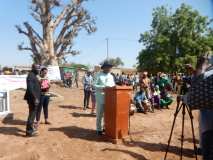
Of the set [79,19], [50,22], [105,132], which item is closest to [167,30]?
[79,19]

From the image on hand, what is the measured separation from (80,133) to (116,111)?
1.55 metres

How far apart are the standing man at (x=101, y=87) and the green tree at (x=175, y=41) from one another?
35322mm

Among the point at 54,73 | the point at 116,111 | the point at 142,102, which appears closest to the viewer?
the point at 116,111

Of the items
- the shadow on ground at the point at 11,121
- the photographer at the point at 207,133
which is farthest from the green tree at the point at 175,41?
the photographer at the point at 207,133

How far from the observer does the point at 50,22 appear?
35.5m

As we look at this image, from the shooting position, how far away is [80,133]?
29.5ft

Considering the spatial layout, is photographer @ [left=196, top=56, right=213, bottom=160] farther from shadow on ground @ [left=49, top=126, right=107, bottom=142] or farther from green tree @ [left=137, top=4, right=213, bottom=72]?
green tree @ [left=137, top=4, right=213, bottom=72]

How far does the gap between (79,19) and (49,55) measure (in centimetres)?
472

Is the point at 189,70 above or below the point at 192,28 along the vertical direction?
below

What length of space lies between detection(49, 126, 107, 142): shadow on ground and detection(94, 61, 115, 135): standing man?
0.85 ft

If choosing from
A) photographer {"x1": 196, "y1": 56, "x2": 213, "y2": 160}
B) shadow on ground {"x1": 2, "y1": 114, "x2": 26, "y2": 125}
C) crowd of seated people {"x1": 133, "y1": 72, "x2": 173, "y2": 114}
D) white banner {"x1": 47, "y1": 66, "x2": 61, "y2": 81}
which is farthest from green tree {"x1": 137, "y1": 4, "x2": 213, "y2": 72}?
photographer {"x1": 196, "y1": 56, "x2": 213, "y2": 160}

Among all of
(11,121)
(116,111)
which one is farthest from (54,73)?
(116,111)

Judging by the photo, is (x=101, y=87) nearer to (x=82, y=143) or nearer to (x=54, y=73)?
(x=82, y=143)

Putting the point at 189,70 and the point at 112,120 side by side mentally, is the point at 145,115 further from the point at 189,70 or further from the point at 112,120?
the point at 189,70
